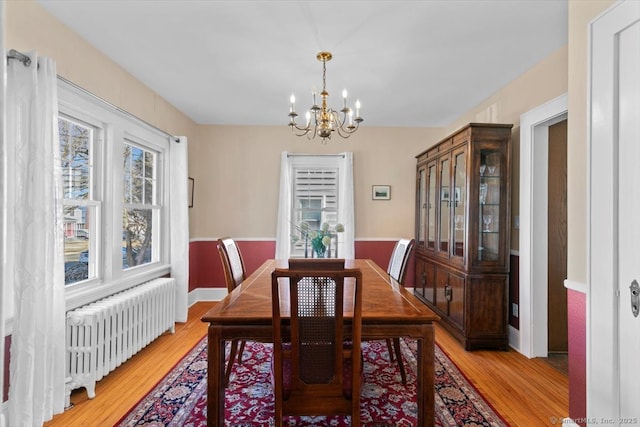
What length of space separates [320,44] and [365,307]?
1.92 meters

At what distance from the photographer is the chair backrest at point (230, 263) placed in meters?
2.52

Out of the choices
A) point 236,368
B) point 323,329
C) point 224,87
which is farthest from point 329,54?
point 236,368

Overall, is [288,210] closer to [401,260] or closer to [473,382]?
[401,260]

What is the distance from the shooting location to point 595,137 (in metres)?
1.64

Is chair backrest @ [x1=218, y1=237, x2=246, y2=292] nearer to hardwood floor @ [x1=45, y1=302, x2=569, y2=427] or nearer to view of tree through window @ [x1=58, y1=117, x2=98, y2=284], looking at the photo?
hardwood floor @ [x1=45, y1=302, x2=569, y2=427]

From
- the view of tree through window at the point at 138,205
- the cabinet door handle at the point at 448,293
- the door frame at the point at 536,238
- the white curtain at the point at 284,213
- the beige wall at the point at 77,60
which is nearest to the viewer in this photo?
the beige wall at the point at 77,60

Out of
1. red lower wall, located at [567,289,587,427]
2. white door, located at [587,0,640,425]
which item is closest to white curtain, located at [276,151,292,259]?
red lower wall, located at [567,289,587,427]

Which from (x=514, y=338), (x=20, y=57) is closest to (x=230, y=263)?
(x=20, y=57)

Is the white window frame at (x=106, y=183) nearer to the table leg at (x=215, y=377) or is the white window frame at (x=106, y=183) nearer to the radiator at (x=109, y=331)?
the radiator at (x=109, y=331)

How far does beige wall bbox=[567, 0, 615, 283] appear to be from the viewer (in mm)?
1758

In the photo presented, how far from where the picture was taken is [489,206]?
321 cm

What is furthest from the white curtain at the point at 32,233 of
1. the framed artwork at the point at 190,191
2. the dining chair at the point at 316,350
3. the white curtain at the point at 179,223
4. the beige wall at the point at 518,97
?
the beige wall at the point at 518,97

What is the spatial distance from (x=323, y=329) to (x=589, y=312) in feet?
4.38

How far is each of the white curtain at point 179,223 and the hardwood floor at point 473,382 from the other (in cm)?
55
